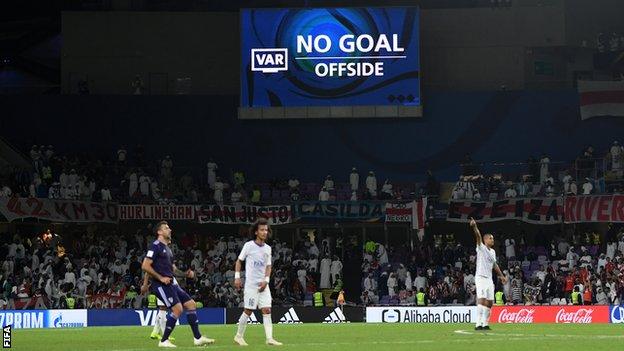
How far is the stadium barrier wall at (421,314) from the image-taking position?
42.2m

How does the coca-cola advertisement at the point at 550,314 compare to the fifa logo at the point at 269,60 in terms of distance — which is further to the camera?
the fifa logo at the point at 269,60

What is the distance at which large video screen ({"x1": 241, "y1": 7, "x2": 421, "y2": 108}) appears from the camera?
2224 inches

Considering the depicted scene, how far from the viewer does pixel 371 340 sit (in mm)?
24297

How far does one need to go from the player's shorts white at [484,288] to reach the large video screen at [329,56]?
1174 inches

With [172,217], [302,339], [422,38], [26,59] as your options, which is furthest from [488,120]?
[302,339]

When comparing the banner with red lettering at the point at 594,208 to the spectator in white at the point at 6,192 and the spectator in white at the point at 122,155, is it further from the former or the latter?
the spectator in white at the point at 6,192

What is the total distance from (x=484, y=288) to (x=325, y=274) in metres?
25.2

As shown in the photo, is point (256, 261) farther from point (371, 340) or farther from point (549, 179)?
point (549, 179)

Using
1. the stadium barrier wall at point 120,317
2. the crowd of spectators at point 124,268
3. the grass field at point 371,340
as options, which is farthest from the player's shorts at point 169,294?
the crowd of spectators at point 124,268

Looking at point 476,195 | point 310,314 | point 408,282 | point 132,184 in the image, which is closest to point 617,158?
point 476,195

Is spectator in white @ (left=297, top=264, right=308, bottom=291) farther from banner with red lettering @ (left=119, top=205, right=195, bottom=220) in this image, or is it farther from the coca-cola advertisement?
the coca-cola advertisement

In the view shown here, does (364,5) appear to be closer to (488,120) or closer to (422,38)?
(422,38)

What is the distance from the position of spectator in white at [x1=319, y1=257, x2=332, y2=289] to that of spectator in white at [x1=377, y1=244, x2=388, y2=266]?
8.10 ft

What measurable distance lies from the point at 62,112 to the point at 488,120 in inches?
816
